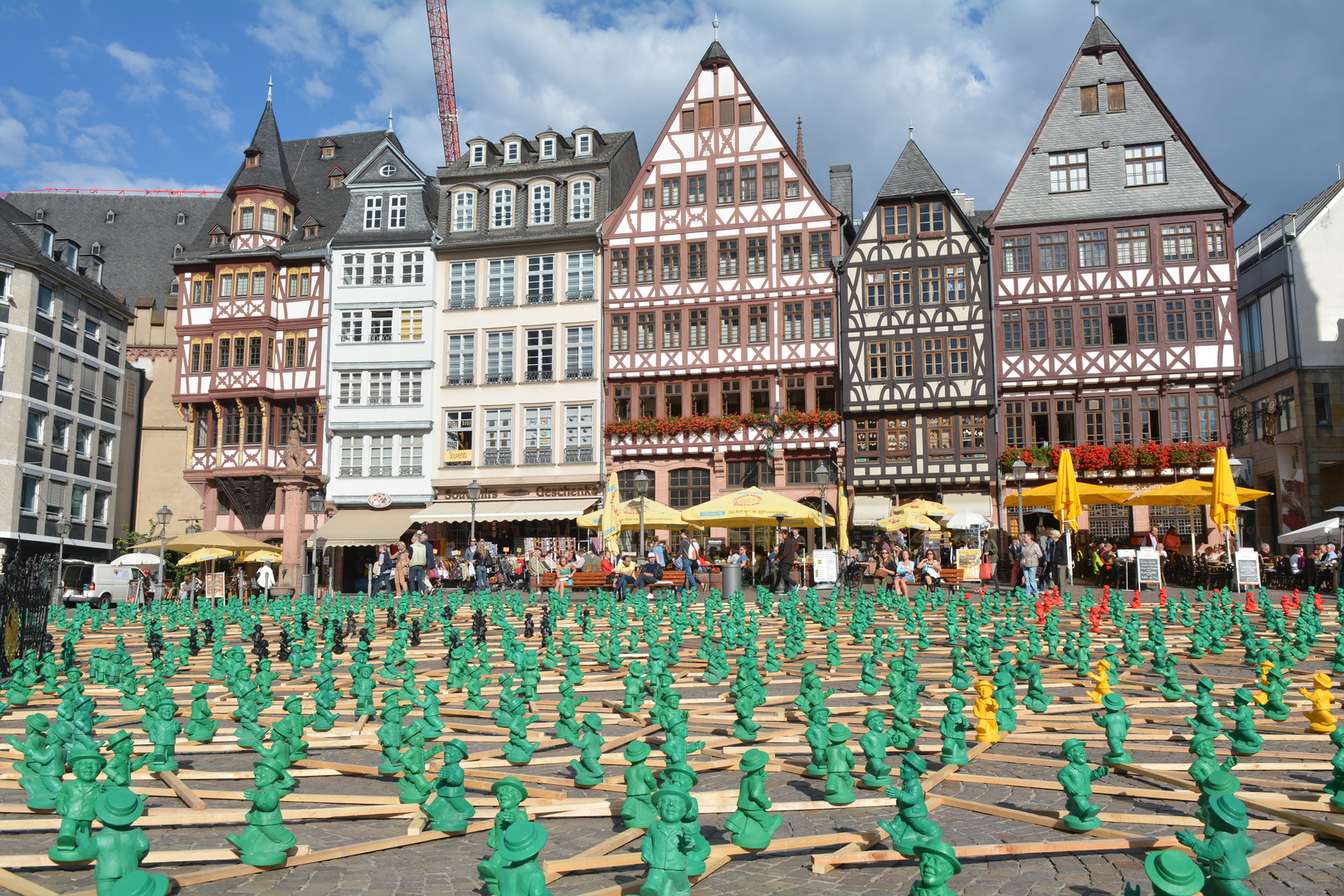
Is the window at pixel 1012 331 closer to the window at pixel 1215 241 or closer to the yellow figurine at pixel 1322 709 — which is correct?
the window at pixel 1215 241

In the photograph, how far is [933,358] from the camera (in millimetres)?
35844

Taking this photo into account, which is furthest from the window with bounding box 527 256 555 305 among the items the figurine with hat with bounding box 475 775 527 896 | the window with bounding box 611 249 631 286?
the figurine with hat with bounding box 475 775 527 896

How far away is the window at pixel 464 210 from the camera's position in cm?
4191

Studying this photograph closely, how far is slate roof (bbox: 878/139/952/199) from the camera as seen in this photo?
36.2 meters

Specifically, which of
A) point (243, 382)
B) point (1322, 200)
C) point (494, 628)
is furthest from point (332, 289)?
point (1322, 200)

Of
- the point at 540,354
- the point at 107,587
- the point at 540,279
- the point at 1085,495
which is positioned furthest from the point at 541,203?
the point at 1085,495

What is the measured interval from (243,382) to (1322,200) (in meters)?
40.0

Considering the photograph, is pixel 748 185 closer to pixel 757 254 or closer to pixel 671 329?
pixel 757 254

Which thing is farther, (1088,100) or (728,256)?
(728,256)

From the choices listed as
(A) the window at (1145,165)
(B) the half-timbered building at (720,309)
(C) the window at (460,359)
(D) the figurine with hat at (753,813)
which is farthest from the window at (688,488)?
(D) the figurine with hat at (753,813)

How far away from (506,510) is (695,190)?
13.1 m

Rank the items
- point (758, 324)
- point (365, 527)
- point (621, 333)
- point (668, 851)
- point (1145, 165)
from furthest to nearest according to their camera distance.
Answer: point (621, 333) < point (365, 527) < point (758, 324) < point (1145, 165) < point (668, 851)

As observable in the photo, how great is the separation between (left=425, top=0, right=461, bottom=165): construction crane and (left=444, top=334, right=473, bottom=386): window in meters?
27.2

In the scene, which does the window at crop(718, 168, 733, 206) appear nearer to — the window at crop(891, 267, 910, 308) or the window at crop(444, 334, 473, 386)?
the window at crop(891, 267, 910, 308)
